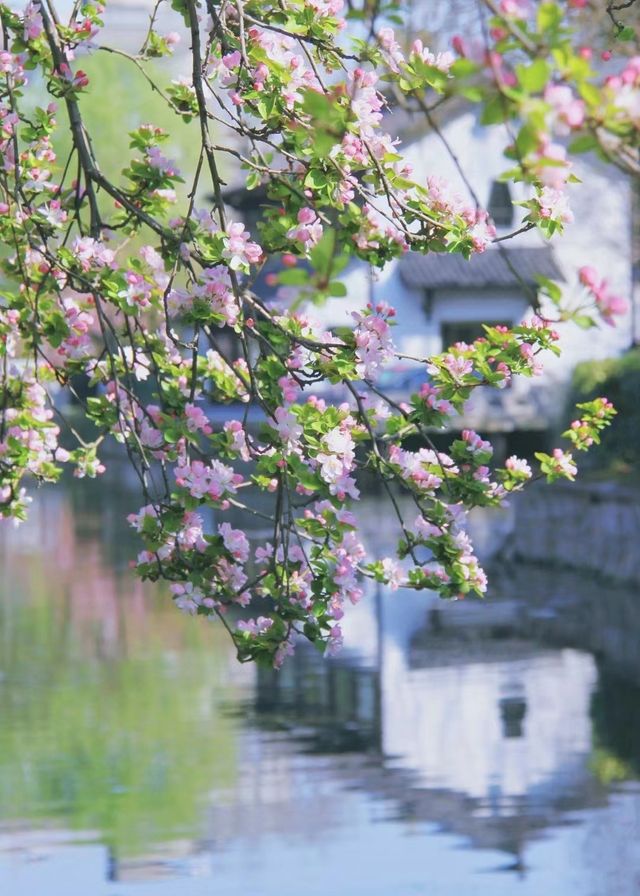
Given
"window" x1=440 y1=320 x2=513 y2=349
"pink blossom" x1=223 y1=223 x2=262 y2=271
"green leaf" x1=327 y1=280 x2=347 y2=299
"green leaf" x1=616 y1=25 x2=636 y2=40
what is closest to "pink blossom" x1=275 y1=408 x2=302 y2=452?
"pink blossom" x1=223 y1=223 x2=262 y2=271

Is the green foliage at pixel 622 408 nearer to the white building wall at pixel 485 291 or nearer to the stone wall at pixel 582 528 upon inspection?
the stone wall at pixel 582 528

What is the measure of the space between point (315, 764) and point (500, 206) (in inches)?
1655

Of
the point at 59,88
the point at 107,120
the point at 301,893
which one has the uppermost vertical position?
the point at 107,120

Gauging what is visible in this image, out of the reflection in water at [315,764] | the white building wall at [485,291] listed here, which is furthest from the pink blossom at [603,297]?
the white building wall at [485,291]

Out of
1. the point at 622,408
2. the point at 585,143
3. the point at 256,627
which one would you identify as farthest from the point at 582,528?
the point at 585,143

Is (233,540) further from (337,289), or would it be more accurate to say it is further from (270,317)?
(337,289)

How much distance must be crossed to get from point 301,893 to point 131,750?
342 cm

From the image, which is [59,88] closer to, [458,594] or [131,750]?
[458,594]

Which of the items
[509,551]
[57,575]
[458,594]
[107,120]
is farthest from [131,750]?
[107,120]

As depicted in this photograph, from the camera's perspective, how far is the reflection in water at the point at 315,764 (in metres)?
7.77

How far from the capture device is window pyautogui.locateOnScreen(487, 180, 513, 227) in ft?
163

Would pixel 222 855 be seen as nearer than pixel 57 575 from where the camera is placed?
Yes

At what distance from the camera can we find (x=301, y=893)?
7328 mm

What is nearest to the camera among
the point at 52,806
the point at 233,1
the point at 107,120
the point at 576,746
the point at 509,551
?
the point at 233,1
